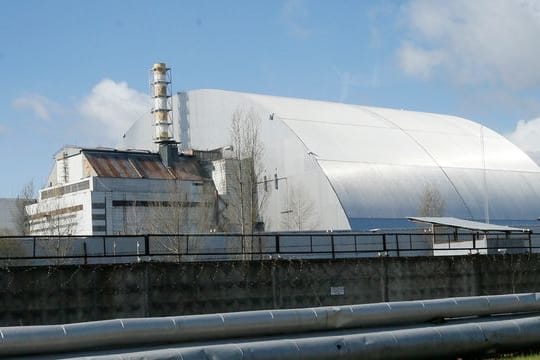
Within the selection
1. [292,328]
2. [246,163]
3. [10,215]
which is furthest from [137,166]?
[292,328]

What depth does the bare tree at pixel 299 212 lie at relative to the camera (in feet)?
218

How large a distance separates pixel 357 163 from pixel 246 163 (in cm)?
897

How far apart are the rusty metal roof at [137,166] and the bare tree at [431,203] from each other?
18.2 metres

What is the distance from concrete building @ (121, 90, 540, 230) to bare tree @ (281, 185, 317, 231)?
8 centimetres

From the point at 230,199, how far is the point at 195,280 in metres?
44.5

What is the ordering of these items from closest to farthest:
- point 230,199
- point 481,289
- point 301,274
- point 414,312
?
point 414,312, point 301,274, point 481,289, point 230,199

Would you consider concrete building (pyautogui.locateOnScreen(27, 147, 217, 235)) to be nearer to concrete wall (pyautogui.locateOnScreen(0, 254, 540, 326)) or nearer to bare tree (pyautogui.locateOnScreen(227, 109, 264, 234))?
bare tree (pyautogui.locateOnScreen(227, 109, 264, 234))

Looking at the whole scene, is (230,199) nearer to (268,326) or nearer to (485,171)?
(485,171)

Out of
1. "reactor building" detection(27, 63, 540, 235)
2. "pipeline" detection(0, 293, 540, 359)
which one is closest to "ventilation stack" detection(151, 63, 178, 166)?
"reactor building" detection(27, 63, 540, 235)

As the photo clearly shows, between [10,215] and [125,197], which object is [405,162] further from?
[10,215]

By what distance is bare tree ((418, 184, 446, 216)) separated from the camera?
68125mm

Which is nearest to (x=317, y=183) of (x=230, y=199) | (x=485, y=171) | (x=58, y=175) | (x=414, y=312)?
(x=230, y=199)

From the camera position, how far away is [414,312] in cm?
1684

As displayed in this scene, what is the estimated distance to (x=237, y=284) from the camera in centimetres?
2741
